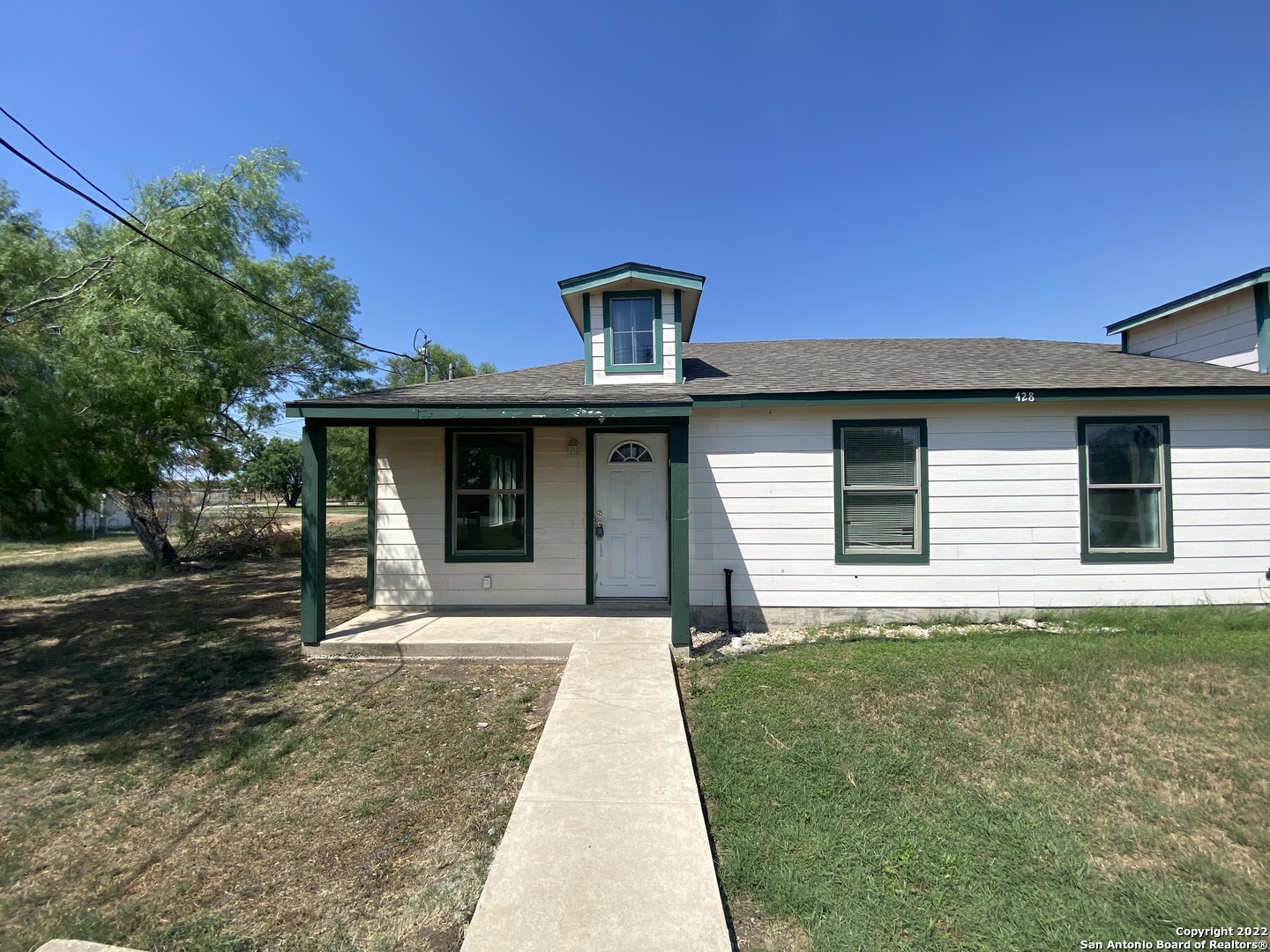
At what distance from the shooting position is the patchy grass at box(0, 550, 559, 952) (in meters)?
2.36

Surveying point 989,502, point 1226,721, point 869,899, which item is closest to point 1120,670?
point 1226,721

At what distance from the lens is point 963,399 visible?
248 inches

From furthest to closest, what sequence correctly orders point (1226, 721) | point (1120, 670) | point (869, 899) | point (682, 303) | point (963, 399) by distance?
1. point (682, 303)
2. point (963, 399)
3. point (1120, 670)
4. point (1226, 721)
5. point (869, 899)

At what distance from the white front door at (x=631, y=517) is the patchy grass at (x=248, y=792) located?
6.56 feet

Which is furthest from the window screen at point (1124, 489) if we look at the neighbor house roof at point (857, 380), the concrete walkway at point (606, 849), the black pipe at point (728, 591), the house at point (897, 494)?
the concrete walkway at point (606, 849)

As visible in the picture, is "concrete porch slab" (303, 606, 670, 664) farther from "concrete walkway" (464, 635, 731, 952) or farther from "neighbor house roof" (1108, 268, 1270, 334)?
"neighbor house roof" (1108, 268, 1270, 334)

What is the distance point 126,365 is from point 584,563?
603cm

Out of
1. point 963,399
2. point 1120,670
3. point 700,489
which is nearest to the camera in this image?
point 1120,670

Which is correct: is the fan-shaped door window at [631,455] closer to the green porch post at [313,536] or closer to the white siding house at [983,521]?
the white siding house at [983,521]

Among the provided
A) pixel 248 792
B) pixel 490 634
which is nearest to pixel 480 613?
pixel 490 634

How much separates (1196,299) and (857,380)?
530 cm

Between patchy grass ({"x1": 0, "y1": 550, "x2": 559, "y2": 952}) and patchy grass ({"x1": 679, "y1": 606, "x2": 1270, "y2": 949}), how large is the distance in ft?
4.94

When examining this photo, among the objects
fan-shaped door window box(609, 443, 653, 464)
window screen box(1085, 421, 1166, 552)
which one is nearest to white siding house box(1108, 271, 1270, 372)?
window screen box(1085, 421, 1166, 552)

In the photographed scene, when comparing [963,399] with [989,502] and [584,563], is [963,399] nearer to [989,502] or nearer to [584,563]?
[989,502]
